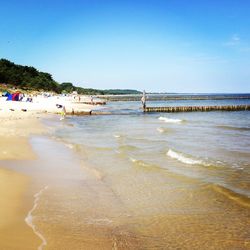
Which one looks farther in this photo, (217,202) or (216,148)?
(216,148)

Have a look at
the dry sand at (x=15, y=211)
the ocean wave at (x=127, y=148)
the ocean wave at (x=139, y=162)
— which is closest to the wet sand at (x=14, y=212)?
the dry sand at (x=15, y=211)

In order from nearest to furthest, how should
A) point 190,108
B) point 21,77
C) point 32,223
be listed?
point 32,223
point 190,108
point 21,77

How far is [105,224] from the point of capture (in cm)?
664

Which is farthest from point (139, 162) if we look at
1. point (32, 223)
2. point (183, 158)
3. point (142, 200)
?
point (32, 223)

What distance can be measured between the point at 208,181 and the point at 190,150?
6475 mm

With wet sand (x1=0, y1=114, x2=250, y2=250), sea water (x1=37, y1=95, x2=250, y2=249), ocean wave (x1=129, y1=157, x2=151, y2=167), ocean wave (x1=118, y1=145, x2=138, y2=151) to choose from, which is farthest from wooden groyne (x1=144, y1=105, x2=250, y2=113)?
wet sand (x1=0, y1=114, x2=250, y2=250)

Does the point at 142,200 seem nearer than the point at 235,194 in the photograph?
Yes

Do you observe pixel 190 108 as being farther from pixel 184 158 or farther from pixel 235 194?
pixel 235 194

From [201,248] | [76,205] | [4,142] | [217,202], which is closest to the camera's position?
[201,248]

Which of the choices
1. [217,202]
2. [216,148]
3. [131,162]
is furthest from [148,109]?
[217,202]

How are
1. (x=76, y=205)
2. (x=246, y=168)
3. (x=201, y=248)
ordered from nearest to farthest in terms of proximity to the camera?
(x=201, y=248)
(x=76, y=205)
(x=246, y=168)

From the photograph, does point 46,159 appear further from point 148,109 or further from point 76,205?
point 148,109

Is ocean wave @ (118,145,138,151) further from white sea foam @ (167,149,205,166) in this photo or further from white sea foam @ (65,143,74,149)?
white sea foam @ (65,143,74,149)

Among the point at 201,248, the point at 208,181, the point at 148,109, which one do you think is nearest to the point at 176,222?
the point at 201,248
